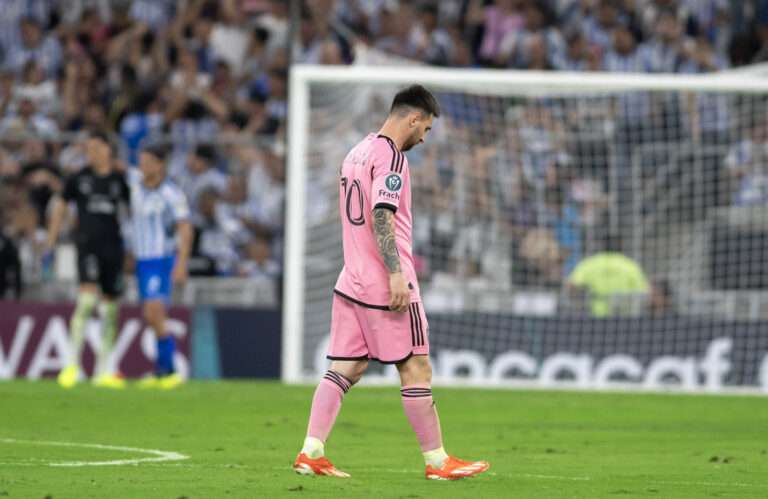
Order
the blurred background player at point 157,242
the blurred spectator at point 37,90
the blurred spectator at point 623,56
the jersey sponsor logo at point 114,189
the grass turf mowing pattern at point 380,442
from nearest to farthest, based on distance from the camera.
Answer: the grass turf mowing pattern at point 380,442 → the blurred background player at point 157,242 → the jersey sponsor logo at point 114,189 → the blurred spectator at point 623,56 → the blurred spectator at point 37,90

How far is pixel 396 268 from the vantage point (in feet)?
26.7

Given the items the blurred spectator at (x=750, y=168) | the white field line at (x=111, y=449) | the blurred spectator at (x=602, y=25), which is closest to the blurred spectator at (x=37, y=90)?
the blurred spectator at (x=602, y=25)

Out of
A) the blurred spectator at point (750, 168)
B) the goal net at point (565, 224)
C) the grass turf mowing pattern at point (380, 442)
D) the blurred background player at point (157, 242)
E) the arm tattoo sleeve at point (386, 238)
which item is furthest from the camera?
the blurred spectator at point (750, 168)

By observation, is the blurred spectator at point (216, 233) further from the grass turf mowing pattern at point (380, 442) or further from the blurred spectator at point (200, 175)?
the grass turf mowing pattern at point (380, 442)

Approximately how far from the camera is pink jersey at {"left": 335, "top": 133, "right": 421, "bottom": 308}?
27.0ft

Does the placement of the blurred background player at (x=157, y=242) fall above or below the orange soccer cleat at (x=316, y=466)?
above

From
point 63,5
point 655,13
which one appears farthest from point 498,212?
point 63,5

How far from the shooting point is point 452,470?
827 centimetres

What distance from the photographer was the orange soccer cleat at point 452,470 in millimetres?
Result: 8273

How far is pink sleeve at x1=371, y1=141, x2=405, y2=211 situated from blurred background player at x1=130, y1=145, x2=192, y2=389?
854 centimetres

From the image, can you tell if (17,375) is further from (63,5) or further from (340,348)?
(340,348)

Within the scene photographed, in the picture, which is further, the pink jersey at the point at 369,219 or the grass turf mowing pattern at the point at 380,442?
the pink jersey at the point at 369,219

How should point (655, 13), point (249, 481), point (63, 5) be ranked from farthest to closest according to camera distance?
point (63, 5) → point (655, 13) → point (249, 481)

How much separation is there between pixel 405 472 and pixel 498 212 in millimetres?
10313
